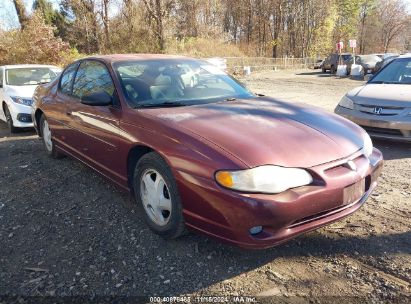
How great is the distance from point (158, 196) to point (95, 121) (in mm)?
1273

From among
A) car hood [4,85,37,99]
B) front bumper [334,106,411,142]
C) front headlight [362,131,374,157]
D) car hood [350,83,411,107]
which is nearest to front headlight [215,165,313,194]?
front headlight [362,131,374,157]

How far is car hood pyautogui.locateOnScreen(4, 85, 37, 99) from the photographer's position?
7.53 metres

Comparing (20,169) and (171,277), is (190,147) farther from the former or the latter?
(20,169)

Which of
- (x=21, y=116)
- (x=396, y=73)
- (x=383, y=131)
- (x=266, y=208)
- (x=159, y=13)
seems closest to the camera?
(x=266, y=208)

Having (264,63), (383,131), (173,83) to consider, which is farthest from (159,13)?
(173,83)

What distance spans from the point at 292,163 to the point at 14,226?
267 cm

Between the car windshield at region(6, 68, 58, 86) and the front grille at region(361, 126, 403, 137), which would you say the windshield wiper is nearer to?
the front grille at region(361, 126, 403, 137)

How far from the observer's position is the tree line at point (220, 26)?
25.5m

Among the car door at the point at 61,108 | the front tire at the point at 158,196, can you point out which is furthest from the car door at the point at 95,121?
the front tire at the point at 158,196

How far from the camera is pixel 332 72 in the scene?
3025 centimetres

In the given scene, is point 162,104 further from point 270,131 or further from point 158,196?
point 270,131

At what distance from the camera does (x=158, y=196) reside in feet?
10.0

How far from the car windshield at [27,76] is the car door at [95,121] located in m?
4.12

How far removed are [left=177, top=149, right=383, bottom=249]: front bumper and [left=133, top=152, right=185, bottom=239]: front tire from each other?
125mm
